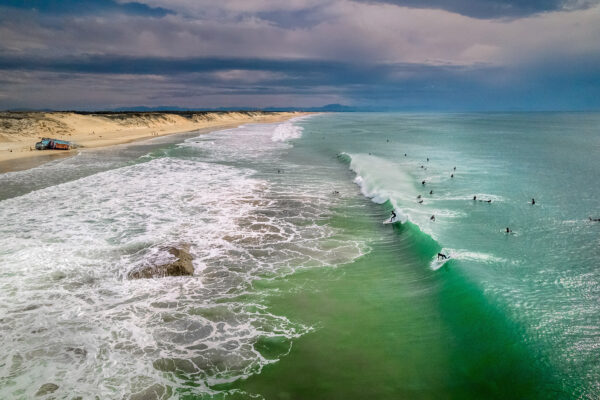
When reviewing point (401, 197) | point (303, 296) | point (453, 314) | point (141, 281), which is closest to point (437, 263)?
point (453, 314)

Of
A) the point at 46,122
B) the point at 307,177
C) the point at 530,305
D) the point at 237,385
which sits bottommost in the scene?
the point at 237,385

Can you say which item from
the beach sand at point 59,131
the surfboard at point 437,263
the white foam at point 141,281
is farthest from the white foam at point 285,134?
the surfboard at point 437,263

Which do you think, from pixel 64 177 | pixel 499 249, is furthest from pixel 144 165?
pixel 499 249

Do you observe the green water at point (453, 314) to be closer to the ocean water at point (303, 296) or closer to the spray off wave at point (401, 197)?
the ocean water at point (303, 296)

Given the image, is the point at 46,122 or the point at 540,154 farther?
the point at 46,122

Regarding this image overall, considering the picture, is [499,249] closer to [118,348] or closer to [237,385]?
[237,385]

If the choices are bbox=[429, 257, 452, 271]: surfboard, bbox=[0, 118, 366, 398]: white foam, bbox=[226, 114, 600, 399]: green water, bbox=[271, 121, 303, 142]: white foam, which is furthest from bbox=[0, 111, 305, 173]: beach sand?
bbox=[429, 257, 452, 271]: surfboard

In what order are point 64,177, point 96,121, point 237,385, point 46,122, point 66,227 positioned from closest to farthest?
point 237,385 < point 66,227 < point 64,177 < point 46,122 < point 96,121

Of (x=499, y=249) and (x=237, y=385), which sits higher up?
(x=499, y=249)
